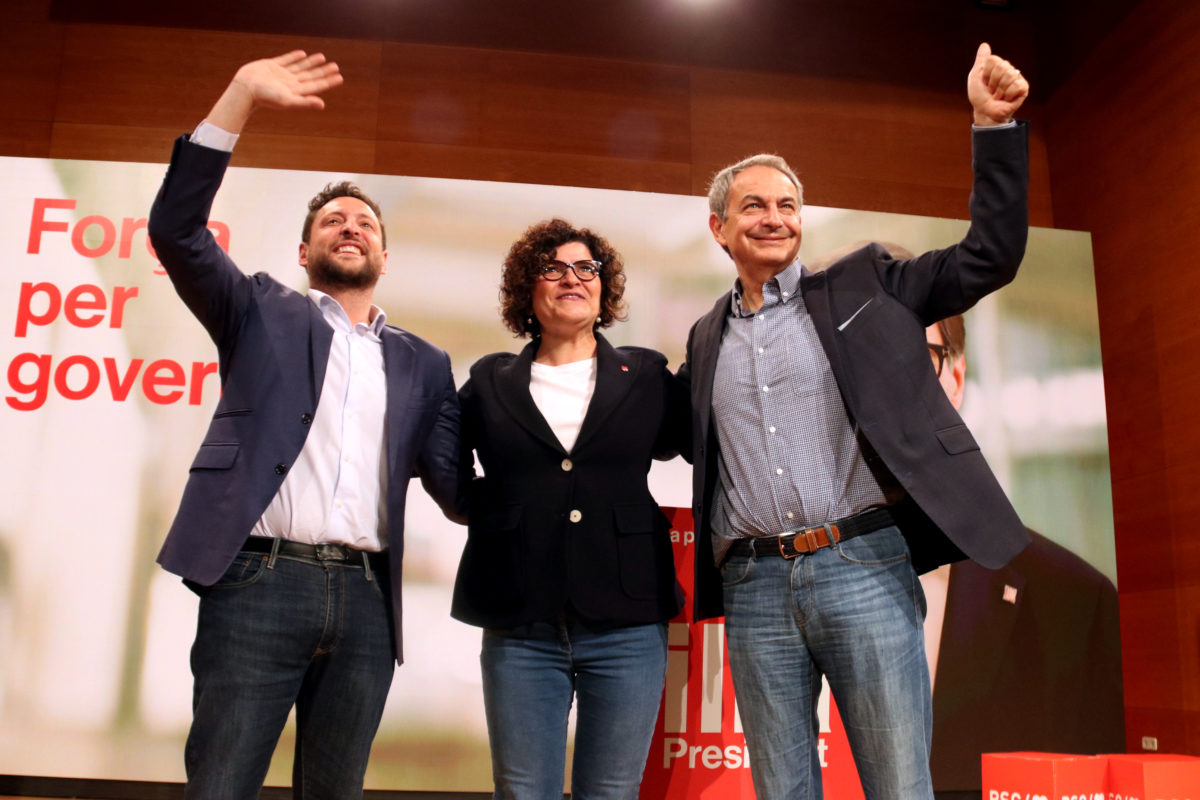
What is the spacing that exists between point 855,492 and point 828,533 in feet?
0.36

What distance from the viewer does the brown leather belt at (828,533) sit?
75.2 inches

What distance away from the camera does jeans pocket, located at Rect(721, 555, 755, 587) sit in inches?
78.4

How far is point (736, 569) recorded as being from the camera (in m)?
2.03

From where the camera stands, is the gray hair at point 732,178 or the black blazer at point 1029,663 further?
the black blazer at point 1029,663

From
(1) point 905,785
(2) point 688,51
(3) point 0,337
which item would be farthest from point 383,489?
(2) point 688,51

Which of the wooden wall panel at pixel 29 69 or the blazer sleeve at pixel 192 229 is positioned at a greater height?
the wooden wall panel at pixel 29 69

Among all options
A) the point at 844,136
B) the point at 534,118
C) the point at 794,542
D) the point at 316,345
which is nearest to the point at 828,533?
Result: the point at 794,542

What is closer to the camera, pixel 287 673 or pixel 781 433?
pixel 287 673

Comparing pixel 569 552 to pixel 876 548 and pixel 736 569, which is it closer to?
pixel 736 569

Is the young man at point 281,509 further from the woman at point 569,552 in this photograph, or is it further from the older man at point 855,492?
the older man at point 855,492

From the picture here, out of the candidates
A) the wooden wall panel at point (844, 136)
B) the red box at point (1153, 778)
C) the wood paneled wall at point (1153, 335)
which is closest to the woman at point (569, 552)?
the red box at point (1153, 778)

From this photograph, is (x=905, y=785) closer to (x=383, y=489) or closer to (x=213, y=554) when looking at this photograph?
(x=383, y=489)

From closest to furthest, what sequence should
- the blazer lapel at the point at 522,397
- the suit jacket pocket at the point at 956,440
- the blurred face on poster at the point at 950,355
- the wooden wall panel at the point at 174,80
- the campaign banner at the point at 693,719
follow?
the suit jacket pocket at the point at 956,440, the blazer lapel at the point at 522,397, the campaign banner at the point at 693,719, the blurred face on poster at the point at 950,355, the wooden wall panel at the point at 174,80

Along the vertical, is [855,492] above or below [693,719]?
above
